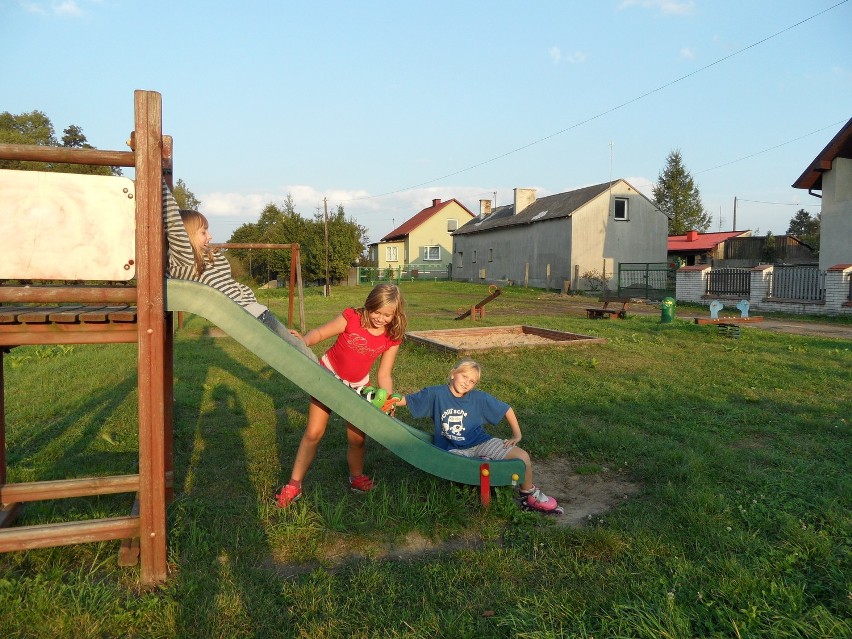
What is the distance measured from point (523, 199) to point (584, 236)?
8.30 m

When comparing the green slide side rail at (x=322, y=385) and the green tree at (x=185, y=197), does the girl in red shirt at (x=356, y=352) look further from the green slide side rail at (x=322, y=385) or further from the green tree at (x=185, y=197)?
the green tree at (x=185, y=197)

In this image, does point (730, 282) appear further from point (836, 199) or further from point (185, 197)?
point (185, 197)

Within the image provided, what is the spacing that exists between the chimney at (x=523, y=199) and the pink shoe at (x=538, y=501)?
37.0 meters

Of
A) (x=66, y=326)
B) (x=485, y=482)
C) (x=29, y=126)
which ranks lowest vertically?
(x=485, y=482)

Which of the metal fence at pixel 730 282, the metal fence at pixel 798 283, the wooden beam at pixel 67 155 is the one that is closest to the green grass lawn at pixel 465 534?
the wooden beam at pixel 67 155

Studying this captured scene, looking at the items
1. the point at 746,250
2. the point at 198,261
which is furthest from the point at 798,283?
the point at 746,250

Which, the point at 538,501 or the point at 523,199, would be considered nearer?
the point at 538,501

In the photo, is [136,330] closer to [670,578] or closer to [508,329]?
[670,578]

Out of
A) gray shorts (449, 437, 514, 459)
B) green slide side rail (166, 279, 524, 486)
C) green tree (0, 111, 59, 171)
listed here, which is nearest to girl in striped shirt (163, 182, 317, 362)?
green slide side rail (166, 279, 524, 486)

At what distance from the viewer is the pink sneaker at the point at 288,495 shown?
381 cm

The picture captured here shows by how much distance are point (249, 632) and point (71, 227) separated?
6.00ft

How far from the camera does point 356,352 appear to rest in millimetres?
4062

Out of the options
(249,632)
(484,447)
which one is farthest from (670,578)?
(249,632)

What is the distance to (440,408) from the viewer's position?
4.02 metres
